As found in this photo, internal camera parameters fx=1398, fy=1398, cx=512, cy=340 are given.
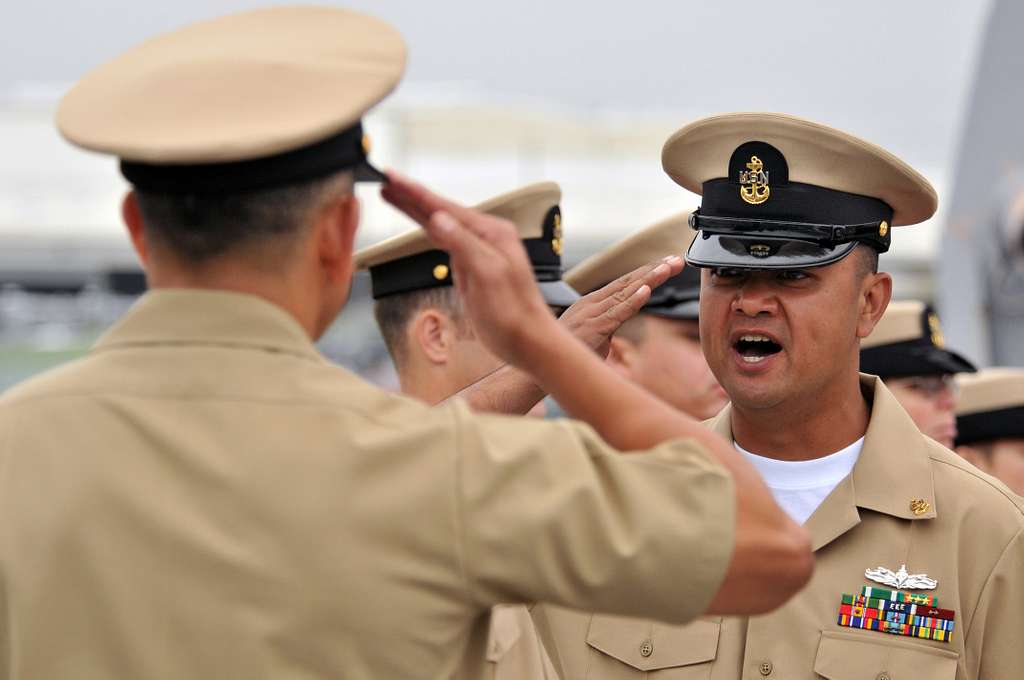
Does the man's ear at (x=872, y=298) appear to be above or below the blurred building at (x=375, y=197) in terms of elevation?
above

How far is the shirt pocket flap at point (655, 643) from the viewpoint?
2.88 m

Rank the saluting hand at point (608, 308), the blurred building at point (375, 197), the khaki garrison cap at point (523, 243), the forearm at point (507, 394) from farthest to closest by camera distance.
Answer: the blurred building at point (375, 197)
the khaki garrison cap at point (523, 243)
the forearm at point (507, 394)
the saluting hand at point (608, 308)

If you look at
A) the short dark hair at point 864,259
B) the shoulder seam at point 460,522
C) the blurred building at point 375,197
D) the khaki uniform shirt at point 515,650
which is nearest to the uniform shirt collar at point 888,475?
the short dark hair at point 864,259

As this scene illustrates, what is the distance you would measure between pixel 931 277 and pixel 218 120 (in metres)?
26.3

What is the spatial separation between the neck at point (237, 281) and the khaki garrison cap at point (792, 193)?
138 cm

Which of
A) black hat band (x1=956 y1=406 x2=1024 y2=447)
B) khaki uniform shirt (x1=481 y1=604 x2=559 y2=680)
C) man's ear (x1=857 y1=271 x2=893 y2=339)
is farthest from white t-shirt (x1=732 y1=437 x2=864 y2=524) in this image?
black hat band (x1=956 y1=406 x2=1024 y2=447)

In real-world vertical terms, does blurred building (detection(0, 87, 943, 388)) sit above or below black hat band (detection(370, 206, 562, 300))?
below

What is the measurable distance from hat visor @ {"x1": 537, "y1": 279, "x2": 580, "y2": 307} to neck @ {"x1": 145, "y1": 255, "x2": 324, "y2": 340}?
6.16 ft

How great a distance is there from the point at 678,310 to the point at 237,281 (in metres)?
2.86

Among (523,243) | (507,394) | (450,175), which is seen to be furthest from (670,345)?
(450,175)

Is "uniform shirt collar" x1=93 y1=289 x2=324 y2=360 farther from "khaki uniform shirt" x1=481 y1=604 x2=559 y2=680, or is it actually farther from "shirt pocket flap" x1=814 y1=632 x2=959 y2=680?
"shirt pocket flap" x1=814 y1=632 x2=959 y2=680

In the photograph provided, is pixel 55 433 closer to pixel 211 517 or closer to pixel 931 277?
pixel 211 517

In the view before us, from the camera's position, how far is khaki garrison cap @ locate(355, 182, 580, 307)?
3.77 metres

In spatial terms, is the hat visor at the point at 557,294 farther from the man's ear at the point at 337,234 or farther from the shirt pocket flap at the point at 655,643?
the man's ear at the point at 337,234
